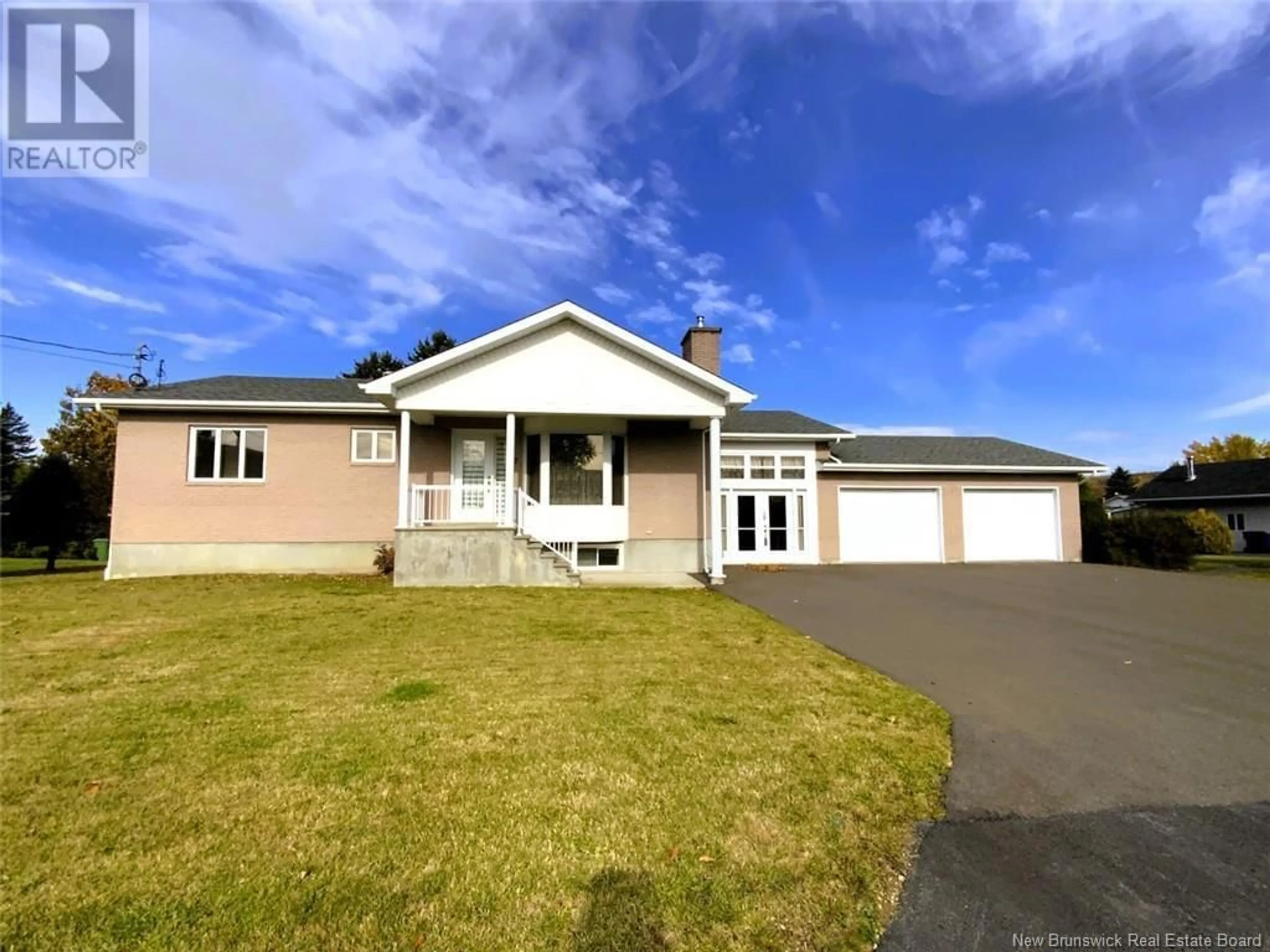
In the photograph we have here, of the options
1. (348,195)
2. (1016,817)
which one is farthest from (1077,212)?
(348,195)

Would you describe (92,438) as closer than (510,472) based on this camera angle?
No

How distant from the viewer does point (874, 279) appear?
59.4 ft

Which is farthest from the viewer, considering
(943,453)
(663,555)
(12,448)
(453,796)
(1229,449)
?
(1229,449)

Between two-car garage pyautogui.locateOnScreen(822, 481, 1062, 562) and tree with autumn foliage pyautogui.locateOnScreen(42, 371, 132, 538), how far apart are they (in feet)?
116

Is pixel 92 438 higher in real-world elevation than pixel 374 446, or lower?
higher

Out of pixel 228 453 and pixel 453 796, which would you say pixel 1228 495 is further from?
pixel 228 453

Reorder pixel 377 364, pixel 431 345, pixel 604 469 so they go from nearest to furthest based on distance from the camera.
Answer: pixel 604 469 → pixel 377 364 → pixel 431 345

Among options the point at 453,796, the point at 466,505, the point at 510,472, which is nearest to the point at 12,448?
the point at 466,505

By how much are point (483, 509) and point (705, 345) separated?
7.59m

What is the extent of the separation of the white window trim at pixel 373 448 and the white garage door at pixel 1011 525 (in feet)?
54.2

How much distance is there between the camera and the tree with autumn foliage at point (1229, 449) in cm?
5297

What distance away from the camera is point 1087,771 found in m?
3.89

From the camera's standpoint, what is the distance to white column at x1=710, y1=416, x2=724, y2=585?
13.3 m

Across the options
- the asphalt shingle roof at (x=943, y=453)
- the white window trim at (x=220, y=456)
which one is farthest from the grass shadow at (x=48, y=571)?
the asphalt shingle roof at (x=943, y=453)
